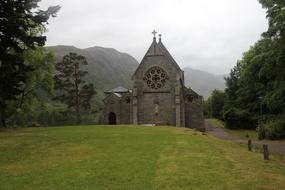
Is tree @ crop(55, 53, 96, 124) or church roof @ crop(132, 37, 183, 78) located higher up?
church roof @ crop(132, 37, 183, 78)

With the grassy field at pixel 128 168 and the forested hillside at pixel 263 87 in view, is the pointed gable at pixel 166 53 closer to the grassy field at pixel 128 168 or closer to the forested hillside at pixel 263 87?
the forested hillside at pixel 263 87

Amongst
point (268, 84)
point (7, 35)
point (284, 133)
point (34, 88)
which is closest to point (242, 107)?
point (268, 84)

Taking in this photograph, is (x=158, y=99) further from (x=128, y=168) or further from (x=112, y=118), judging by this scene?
(x=128, y=168)

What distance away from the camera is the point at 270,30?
31422 millimetres

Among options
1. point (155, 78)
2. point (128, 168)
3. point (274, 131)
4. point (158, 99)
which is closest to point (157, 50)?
point (155, 78)

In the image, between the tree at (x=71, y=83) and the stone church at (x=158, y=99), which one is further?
the tree at (x=71, y=83)

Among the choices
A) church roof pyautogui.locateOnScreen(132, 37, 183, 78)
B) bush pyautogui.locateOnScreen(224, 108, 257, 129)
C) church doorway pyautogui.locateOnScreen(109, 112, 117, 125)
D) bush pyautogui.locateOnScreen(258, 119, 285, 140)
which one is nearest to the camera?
bush pyautogui.locateOnScreen(258, 119, 285, 140)

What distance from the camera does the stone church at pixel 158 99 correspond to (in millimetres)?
55531

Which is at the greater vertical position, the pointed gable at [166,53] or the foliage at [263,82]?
the pointed gable at [166,53]

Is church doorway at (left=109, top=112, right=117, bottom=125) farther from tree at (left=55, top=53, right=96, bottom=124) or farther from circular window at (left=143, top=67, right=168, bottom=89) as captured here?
tree at (left=55, top=53, right=96, bottom=124)

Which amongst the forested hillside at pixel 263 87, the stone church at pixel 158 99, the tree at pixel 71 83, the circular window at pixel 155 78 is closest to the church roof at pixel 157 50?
the stone church at pixel 158 99

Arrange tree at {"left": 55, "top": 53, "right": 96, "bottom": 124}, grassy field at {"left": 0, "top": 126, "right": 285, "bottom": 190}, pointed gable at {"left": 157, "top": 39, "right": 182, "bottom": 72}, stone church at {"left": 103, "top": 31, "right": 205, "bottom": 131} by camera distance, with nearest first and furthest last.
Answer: grassy field at {"left": 0, "top": 126, "right": 285, "bottom": 190} → stone church at {"left": 103, "top": 31, "right": 205, "bottom": 131} → pointed gable at {"left": 157, "top": 39, "right": 182, "bottom": 72} → tree at {"left": 55, "top": 53, "right": 96, "bottom": 124}

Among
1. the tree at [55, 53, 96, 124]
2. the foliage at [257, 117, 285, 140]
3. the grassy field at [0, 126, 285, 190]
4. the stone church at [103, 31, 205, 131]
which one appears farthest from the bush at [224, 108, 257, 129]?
the grassy field at [0, 126, 285, 190]

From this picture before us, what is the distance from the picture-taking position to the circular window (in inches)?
2229
